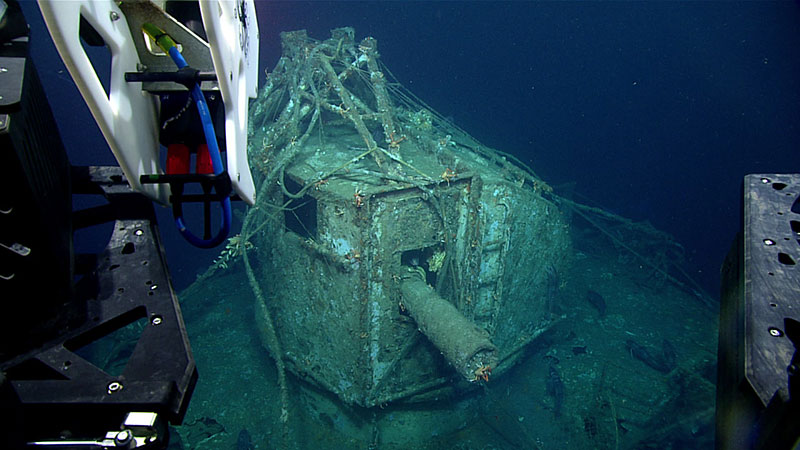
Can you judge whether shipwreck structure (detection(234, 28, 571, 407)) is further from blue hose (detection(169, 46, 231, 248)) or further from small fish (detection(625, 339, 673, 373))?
small fish (detection(625, 339, 673, 373))

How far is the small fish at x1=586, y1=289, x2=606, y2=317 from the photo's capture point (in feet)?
25.4

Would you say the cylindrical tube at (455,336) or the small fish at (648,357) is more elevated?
the cylindrical tube at (455,336)

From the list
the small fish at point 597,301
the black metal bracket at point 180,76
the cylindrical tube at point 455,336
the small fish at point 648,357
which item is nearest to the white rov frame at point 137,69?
the black metal bracket at point 180,76

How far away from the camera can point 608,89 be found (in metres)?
32.2

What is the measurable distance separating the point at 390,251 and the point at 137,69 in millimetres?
2629

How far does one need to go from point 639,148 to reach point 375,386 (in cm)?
3091

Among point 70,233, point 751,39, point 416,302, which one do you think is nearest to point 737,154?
point 751,39

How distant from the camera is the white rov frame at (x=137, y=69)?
1.43 metres

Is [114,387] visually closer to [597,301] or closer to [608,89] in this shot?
[597,301]

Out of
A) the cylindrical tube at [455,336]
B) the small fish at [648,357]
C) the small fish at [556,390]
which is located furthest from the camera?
the small fish at [648,357]

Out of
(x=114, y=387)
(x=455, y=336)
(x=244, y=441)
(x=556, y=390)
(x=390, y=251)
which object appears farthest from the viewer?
(x=556, y=390)

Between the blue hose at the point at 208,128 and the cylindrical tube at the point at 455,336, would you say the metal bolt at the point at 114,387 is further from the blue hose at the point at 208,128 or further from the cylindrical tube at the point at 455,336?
the cylindrical tube at the point at 455,336

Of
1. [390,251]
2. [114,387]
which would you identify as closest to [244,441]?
[390,251]

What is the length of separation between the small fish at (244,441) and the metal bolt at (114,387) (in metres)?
4.10
